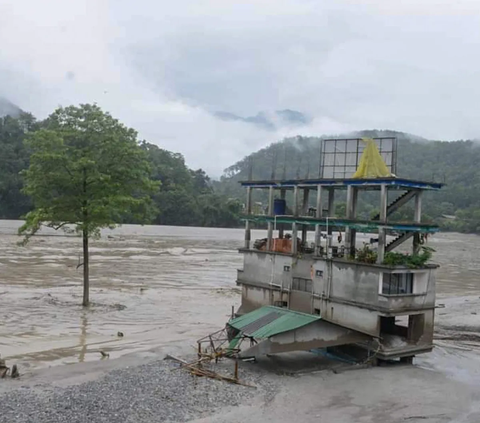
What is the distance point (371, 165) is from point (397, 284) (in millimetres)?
4667

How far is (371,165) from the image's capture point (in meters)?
21.8

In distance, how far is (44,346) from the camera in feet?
72.4

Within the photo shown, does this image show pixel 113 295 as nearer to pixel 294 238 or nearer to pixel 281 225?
pixel 281 225

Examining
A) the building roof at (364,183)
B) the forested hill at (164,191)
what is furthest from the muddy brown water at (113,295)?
the forested hill at (164,191)

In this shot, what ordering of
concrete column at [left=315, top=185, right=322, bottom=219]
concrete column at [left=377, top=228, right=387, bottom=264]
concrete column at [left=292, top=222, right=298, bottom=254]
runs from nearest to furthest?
1. concrete column at [left=377, top=228, right=387, bottom=264]
2. concrete column at [left=315, top=185, right=322, bottom=219]
3. concrete column at [left=292, top=222, right=298, bottom=254]

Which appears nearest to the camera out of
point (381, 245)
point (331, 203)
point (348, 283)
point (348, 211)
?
point (381, 245)

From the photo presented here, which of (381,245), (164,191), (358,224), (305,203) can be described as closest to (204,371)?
(381,245)

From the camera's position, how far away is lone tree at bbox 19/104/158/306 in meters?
27.9

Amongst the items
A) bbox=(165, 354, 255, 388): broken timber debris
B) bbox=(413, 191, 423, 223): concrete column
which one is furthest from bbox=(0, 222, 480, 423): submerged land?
bbox=(413, 191, 423, 223): concrete column

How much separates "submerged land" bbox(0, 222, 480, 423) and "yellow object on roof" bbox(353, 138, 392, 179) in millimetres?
5842

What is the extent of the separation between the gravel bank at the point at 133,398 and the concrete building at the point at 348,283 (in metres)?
2.84

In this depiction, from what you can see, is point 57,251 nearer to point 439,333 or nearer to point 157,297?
point 157,297

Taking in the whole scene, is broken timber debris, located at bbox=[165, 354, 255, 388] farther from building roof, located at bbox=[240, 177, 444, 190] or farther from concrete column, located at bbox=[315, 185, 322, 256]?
building roof, located at bbox=[240, 177, 444, 190]

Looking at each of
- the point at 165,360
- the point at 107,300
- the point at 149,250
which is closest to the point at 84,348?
the point at 165,360
